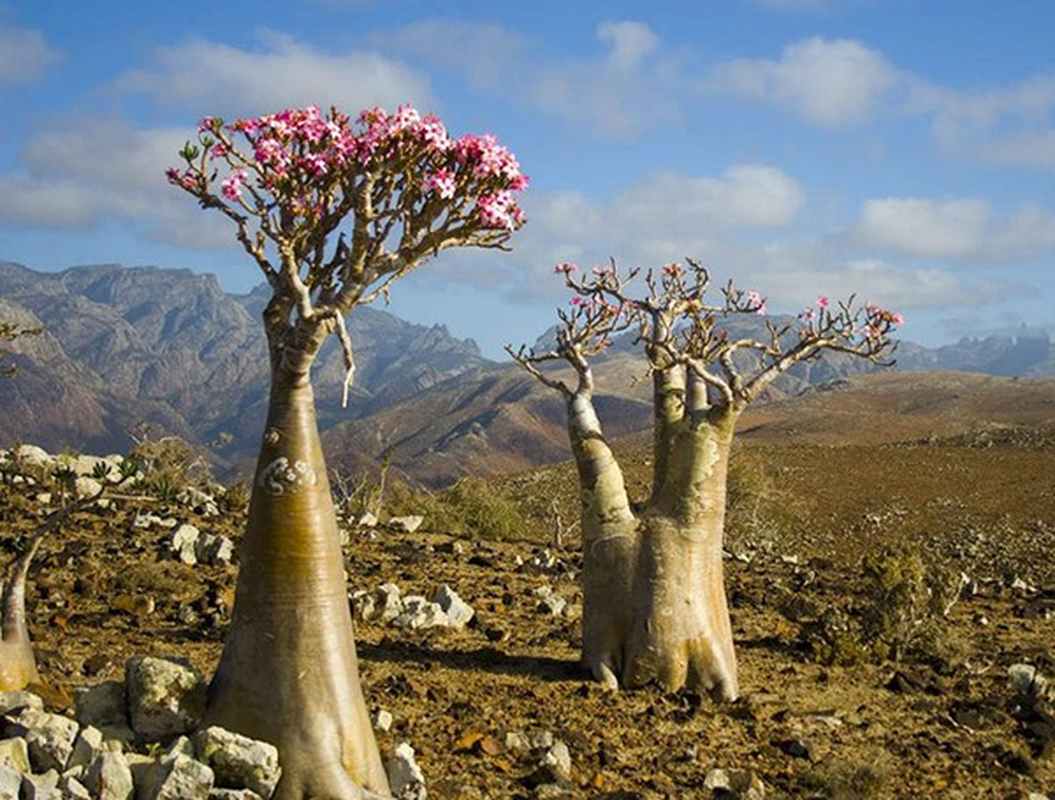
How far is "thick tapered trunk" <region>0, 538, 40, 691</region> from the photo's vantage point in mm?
6023

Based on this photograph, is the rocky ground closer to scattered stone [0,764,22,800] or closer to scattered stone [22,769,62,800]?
scattered stone [22,769,62,800]

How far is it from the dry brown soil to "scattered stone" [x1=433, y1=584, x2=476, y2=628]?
0.57ft

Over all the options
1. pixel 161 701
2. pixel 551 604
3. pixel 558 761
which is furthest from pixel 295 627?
pixel 551 604

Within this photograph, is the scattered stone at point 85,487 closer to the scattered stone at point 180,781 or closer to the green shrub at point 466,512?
the green shrub at point 466,512

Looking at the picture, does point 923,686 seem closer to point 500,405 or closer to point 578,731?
point 578,731

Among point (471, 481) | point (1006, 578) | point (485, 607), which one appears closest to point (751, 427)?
point (471, 481)

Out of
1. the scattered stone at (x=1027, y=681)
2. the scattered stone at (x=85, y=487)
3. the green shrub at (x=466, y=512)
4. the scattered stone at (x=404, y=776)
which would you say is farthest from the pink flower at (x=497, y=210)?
the green shrub at (x=466, y=512)

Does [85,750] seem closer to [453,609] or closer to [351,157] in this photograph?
[351,157]

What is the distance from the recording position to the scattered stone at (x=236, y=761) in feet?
16.8

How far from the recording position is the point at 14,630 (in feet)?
20.0

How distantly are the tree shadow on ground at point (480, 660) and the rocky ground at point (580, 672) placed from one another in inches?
1.4

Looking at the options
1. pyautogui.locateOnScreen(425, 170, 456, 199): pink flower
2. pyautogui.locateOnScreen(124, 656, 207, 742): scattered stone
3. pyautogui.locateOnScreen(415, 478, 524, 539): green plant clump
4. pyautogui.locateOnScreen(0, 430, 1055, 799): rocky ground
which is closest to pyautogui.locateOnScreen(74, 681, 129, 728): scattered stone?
pyautogui.locateOnScreen(124, 656, 207, 742): scattered stone

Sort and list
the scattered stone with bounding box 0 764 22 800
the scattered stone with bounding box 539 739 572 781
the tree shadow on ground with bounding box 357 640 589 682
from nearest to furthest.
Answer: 1. the scattered stone with bounding box 0 764 22 800
2. the scattered stone with bounding box 539 739 572 781
3. the tree shadow on ground with bounding box 357 640 589 682

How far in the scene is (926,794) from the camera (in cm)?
652
